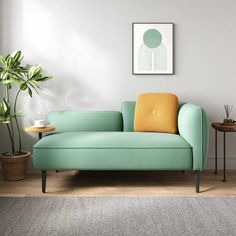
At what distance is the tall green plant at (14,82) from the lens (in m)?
3.24

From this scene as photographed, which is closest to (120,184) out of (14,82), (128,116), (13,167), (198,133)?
(128,116)

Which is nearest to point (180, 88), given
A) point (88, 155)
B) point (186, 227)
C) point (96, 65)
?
point (96, 65)

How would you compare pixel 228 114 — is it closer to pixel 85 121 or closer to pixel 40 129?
pixel 85 121

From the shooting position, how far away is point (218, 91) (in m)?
3.65

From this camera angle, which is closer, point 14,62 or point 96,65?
point 14,62

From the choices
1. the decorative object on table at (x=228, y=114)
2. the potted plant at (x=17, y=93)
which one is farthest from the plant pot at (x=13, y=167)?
the decorative object on table at (x=228, y=114)

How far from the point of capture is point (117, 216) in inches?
91.2

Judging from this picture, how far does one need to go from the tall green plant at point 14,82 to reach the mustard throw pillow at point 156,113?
2.82 feet

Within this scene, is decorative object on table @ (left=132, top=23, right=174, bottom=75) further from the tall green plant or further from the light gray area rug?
the light gray area rug

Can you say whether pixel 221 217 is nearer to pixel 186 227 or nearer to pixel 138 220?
pixel 186 227

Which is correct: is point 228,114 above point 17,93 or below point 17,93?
below

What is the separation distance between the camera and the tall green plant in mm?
3244

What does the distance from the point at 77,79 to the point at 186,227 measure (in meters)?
1.98

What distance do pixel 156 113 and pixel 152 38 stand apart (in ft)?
2.50
